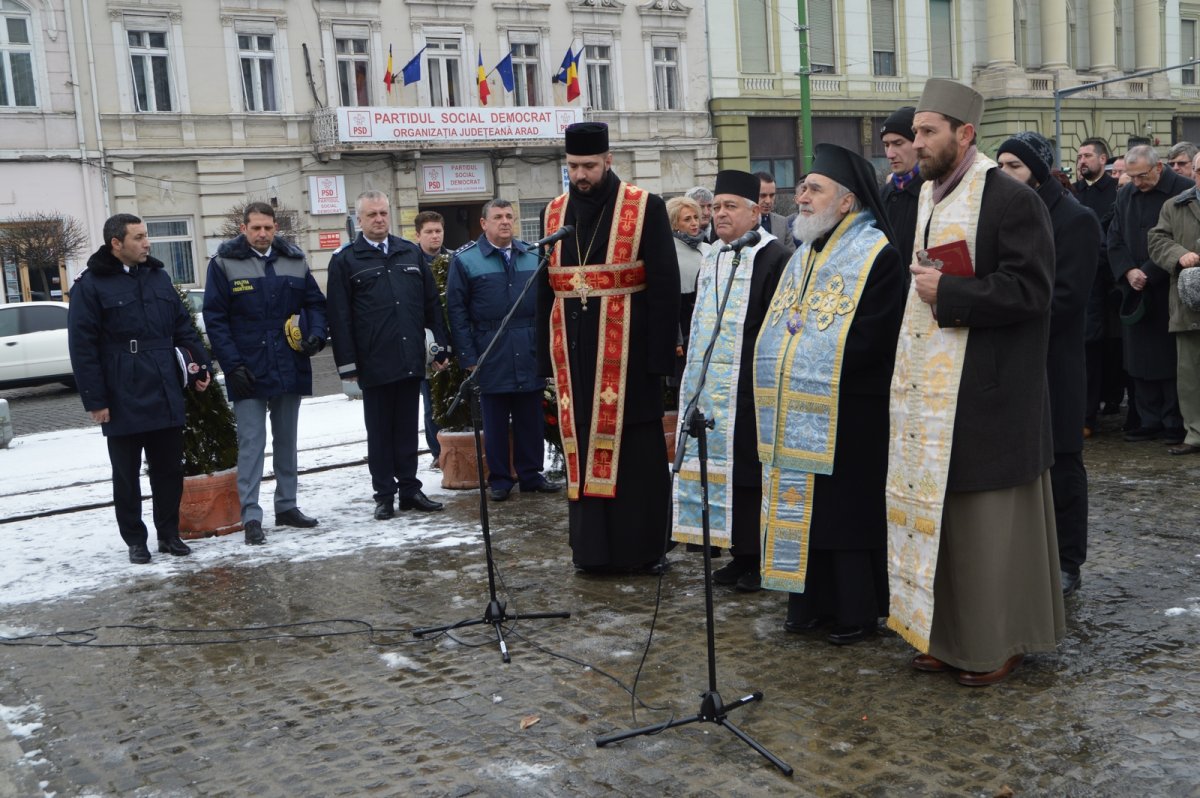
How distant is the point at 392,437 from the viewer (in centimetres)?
821

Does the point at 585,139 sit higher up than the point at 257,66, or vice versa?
the point at 257,66

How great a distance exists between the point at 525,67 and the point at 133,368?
25529 millimetres

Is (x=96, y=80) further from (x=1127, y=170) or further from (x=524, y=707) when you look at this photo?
(x=524, y=707)

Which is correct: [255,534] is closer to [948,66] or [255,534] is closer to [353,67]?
[353,67]

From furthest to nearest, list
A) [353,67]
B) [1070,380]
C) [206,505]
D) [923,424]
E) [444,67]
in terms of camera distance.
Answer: [444,67], [353,67], [206,505], [1070,380], [923,424]

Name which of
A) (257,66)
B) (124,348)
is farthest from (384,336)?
(257,66)

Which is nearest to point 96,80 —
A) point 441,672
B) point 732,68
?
point 732,68

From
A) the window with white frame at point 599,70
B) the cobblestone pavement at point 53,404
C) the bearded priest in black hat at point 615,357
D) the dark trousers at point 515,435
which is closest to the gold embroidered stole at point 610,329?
the bearded priest in black hat at point 615,357

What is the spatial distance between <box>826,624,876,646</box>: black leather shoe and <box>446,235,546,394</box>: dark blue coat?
3805mm

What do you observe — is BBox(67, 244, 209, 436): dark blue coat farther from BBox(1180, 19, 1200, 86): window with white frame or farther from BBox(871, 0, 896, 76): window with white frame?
BBox(1180, 19, 1200, 86): window with white frame

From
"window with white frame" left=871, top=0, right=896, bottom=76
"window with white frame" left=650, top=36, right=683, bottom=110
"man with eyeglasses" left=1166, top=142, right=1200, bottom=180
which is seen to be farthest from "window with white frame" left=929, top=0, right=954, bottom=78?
"man with eyeglasses" left=1166, top=142, right=1200, bottom=180

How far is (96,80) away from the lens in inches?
1017

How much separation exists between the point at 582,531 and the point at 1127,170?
528 centimetres

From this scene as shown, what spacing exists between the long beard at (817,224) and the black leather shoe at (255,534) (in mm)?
4096
